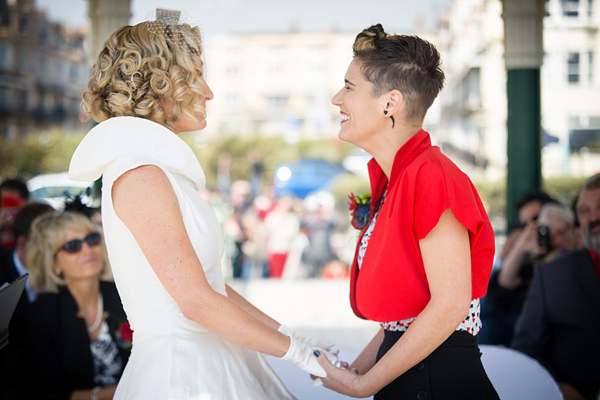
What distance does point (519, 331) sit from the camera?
3520mm

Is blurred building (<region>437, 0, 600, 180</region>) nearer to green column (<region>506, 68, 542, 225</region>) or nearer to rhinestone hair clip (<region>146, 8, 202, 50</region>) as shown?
green column (<region>506, 68, 542, 225</region>)

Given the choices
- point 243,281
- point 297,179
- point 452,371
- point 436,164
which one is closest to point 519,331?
point 452,371

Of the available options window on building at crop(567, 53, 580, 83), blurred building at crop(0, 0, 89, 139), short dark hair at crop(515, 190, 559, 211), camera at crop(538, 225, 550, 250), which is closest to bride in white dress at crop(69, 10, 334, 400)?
camera at crop(538, 225, 550, 250)

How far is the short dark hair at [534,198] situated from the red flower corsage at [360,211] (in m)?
3.57

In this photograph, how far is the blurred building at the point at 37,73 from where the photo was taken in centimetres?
4253

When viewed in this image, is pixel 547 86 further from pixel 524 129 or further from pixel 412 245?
pixel 412 245

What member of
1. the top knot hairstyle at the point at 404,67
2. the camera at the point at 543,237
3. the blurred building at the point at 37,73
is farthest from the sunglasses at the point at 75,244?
the blurred building at the point at 37,73

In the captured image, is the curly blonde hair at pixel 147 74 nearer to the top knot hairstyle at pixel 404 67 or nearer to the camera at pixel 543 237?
the top knot hairstyle at pixel 404 67

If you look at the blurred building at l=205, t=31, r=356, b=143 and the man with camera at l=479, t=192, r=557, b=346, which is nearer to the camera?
the man with camera at l=479, t=192, r=557, b=346

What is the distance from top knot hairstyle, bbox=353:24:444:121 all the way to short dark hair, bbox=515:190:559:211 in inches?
150

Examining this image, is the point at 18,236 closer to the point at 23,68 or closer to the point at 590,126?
the point at 590,126

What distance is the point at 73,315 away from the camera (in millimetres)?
3332

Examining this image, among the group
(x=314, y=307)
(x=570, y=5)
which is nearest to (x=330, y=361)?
(x=314, y=307)

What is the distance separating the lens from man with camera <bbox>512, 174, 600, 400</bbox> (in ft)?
10.9
